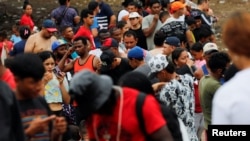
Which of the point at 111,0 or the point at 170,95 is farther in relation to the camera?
the point at 111,0

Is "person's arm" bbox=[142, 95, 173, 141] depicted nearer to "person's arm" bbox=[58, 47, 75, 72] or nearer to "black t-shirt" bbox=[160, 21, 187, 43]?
"person's arm" bbox=[58, 47, 75, 72]

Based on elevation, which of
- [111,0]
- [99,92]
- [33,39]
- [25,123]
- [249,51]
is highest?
[249,51]

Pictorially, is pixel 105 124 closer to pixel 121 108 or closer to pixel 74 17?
pixel 121 108

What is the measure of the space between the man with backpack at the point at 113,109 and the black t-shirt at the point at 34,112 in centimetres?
45

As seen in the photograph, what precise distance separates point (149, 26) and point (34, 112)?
6.39m

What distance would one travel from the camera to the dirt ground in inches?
650

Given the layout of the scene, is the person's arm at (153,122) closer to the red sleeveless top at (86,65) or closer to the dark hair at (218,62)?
the dark hair at (218,62)

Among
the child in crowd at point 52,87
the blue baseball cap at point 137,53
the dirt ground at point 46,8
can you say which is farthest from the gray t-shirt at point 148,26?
the dirt ground at point 46,8

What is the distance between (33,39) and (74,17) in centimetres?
212

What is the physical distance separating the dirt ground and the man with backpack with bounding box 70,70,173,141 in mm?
11902

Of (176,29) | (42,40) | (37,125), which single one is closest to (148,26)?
(176,29)

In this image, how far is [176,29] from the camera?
32.3 feet

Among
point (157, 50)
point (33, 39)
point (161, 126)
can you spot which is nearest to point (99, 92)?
point (161, 126)

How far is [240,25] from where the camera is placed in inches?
119
